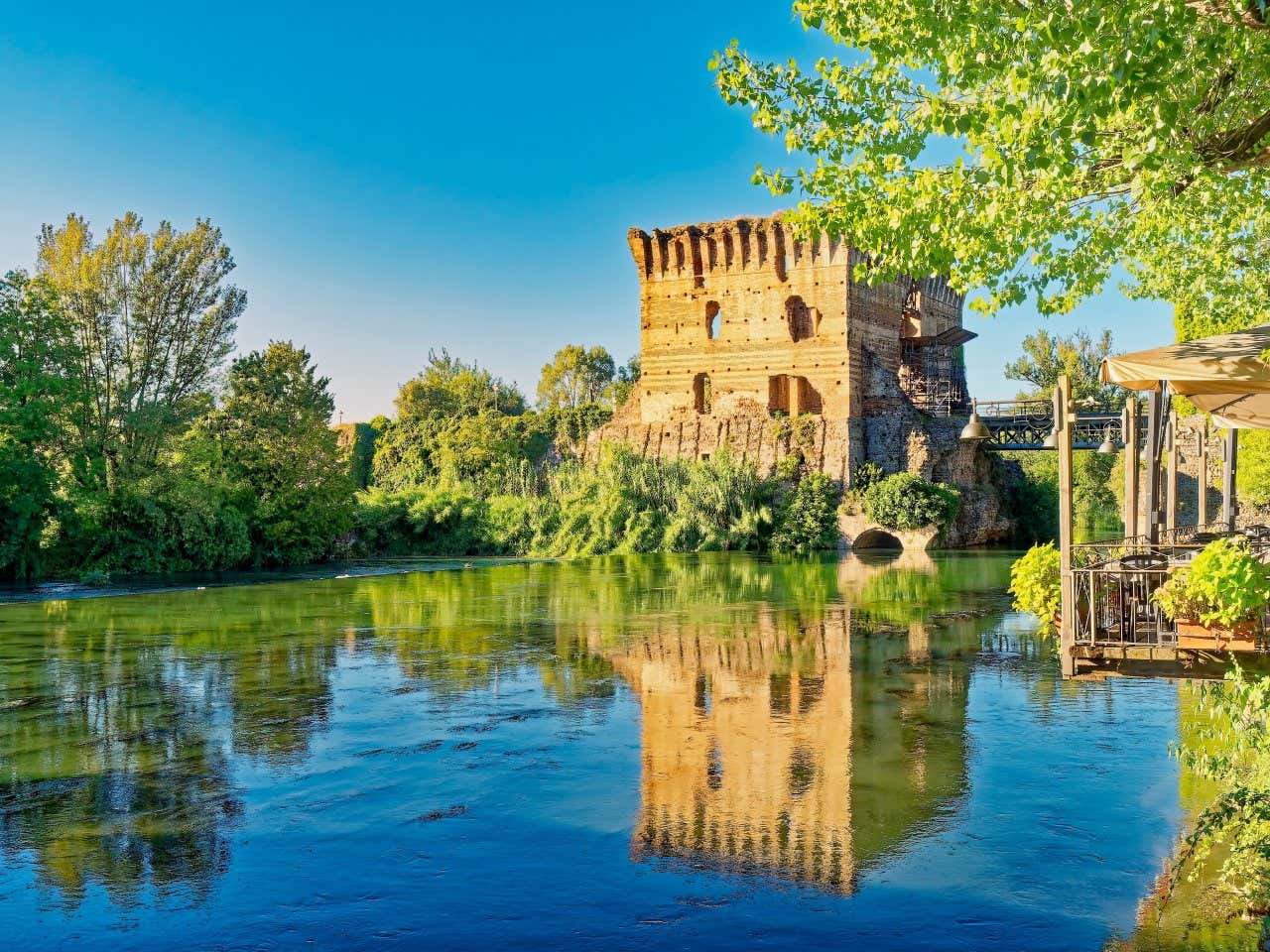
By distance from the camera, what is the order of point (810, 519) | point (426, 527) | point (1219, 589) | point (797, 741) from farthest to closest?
1. point (426, 527)
2. point (810, 519)
3. point (797, 741)
4. point (1219, 589)

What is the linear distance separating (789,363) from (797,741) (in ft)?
96.0

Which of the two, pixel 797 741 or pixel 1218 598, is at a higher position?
pixel 1218 598

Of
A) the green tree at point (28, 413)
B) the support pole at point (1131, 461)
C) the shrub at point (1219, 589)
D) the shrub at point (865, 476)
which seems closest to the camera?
the shrub at point (1219, 589)

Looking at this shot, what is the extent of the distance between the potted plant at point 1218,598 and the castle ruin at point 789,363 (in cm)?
2876

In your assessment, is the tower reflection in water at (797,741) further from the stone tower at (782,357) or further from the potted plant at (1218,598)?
the stone tower at (782,357)

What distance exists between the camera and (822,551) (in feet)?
108

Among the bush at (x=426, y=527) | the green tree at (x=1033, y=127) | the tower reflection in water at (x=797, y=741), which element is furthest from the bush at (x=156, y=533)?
the green tree at (x=1033, y=127)

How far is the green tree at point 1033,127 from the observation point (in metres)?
5.41

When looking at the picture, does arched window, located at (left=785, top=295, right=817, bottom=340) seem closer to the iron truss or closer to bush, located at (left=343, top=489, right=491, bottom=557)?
the iron truss

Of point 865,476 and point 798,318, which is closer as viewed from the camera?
point 865,476

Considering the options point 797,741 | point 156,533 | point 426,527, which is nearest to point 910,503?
point 426,527

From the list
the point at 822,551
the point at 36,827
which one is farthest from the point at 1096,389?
the point at 36,827

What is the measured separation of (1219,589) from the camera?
5.98 meters

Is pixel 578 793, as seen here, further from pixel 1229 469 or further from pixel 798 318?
pixel 798 318
